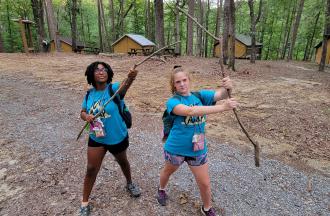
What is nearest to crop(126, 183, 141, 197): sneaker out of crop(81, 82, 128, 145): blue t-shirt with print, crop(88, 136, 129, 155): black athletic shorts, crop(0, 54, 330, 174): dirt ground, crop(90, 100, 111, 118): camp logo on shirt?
crop(88, 136, 129, 155): black athletic shorts

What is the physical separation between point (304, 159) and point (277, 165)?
68 cm

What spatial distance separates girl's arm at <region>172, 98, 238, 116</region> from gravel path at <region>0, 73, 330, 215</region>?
5.10ft

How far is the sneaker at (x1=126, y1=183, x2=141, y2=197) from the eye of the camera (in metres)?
3.50

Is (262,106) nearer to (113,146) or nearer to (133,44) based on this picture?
(113,146)

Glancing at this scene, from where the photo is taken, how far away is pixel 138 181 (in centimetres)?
392

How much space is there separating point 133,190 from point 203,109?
6.10 ft

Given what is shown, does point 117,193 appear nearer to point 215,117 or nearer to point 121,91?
point 121,91

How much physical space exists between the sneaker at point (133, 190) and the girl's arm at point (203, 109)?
1.60m

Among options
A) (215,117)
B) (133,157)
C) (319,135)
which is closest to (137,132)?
(133,157)

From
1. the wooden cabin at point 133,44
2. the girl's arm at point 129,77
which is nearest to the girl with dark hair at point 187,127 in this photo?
the girl's arm at point 129,77

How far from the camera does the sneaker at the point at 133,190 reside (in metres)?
3.50

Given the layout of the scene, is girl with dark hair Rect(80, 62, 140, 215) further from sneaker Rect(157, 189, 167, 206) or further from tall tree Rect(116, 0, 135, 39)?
tall tree Rect(116, 0, 135, 39)

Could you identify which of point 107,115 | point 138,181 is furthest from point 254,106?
point 107,115

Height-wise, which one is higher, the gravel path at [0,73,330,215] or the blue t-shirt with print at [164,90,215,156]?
the blue t-shirt with print at [164,90,215,156]
